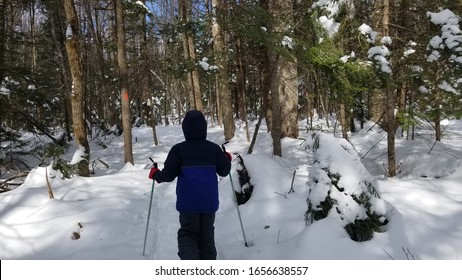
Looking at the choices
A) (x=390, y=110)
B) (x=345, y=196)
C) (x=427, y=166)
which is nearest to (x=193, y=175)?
(x=345, y=196)

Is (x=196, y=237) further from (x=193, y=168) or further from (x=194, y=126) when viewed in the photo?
(x=194, y=126)

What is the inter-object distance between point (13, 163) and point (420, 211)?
499 inches

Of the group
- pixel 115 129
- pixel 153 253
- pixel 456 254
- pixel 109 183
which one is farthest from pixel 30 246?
pixel 115 129

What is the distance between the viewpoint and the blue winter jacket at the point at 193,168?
13.3 feet

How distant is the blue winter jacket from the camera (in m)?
4.05

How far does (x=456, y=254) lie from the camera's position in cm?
409

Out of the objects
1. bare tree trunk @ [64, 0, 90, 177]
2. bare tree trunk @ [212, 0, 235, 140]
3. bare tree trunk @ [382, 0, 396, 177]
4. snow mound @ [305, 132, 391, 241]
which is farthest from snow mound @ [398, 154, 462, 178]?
bare tree trunk @ [64, 0, 90, 177]

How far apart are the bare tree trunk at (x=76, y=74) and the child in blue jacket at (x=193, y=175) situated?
19.5 ft

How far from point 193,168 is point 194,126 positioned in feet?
1.55

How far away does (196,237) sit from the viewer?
4289 millimetres

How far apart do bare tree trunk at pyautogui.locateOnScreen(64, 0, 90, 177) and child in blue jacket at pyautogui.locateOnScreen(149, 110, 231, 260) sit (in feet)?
19.5

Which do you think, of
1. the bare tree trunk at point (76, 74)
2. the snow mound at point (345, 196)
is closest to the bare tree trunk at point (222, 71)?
the bare tree trunk at point (76, 74)

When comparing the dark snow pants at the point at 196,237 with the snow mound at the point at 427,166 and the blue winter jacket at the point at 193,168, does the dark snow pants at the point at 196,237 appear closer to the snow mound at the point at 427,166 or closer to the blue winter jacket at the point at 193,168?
the blue winter jacket at the point at 193,168
